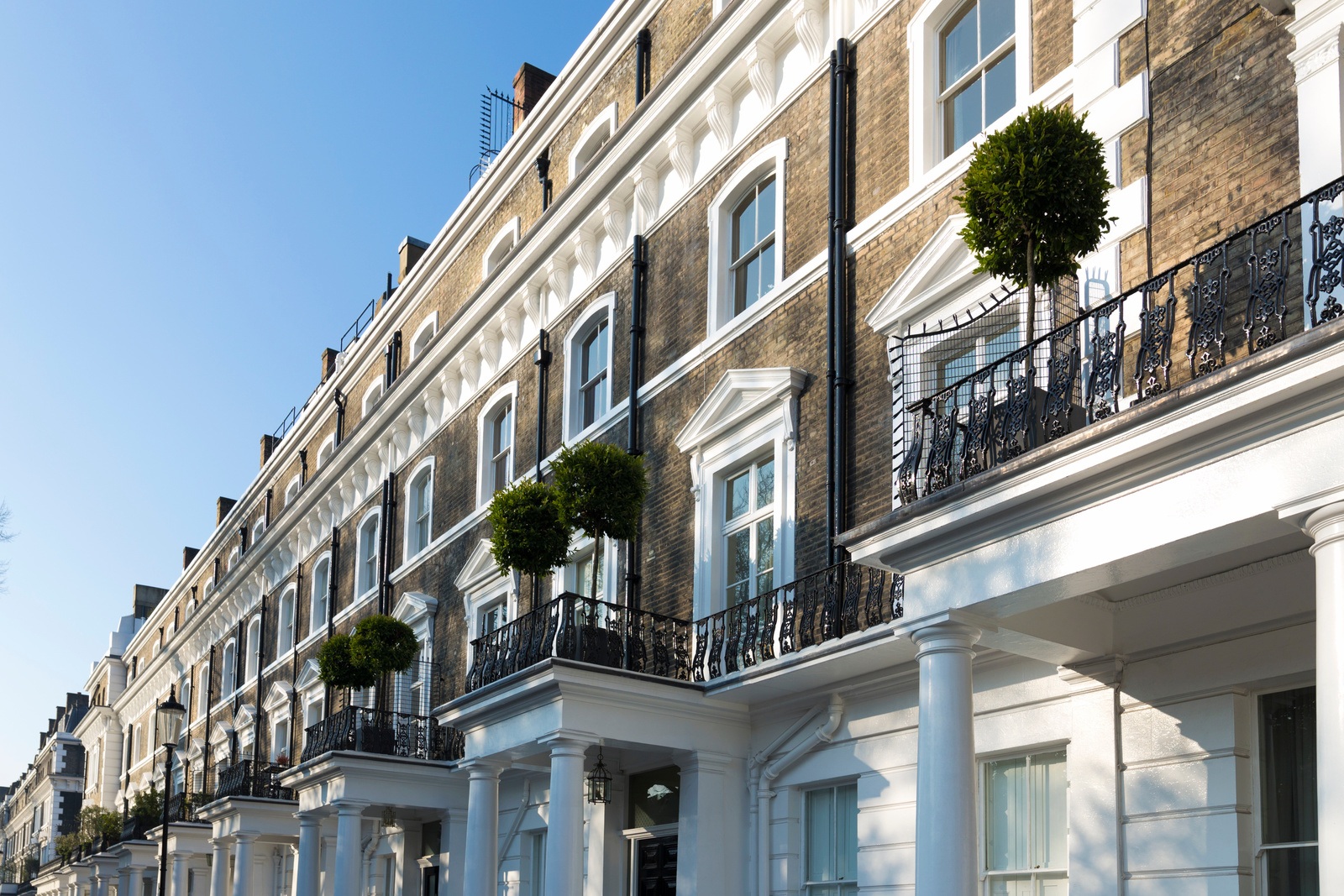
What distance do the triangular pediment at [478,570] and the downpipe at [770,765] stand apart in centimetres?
730

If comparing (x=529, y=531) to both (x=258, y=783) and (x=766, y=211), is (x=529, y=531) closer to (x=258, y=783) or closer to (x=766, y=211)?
(x=766, y=211)

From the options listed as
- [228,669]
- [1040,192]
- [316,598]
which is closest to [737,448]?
[1040,192]

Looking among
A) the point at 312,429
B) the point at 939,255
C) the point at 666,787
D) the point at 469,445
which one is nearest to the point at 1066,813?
the point at 939,255

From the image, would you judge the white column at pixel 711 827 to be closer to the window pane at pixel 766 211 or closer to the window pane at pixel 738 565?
the window pane at pixel 738 565

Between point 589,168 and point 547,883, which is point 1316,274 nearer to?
point 547,883

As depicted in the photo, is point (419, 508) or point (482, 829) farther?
point (419, 508)

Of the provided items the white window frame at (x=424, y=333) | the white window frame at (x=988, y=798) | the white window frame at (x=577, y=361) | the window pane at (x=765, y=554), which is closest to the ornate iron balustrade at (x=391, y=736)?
the white window frame at (x=577, y=361)

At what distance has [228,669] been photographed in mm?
40406

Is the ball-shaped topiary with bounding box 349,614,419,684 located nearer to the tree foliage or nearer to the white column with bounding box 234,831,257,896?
the tree foliage

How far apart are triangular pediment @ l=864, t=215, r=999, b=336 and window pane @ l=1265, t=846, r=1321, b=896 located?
489 centimetres

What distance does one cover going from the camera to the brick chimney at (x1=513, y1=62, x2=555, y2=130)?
1036 inches

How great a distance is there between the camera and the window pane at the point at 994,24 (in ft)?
40.4

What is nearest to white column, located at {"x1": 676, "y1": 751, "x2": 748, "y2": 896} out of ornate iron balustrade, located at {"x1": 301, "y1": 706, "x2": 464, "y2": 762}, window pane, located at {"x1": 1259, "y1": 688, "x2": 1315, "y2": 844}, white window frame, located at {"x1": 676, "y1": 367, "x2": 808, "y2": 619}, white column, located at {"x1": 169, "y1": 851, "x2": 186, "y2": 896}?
white window frame, located at {"x1": 676, "y1": 367, "x2": 808, "y2": 619}

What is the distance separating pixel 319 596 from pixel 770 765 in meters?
19.3
